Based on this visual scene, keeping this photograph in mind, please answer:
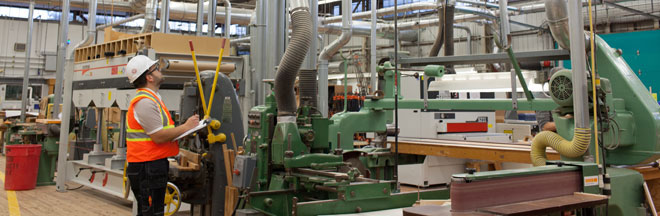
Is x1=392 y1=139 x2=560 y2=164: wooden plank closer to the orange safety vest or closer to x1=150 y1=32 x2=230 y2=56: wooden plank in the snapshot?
x1=150 y1=32 x2=230 y2=56: wooden plank

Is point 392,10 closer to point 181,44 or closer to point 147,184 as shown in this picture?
point 181,44

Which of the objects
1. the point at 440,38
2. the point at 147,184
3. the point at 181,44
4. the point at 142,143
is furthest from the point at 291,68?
the point at 181,44

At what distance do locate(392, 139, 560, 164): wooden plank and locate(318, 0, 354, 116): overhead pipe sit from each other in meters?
2.04

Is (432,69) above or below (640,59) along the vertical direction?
below

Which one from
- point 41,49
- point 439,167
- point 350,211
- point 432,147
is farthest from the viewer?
point 41,49

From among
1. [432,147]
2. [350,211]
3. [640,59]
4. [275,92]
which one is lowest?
[350,211]

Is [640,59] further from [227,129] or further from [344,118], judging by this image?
[227,129]

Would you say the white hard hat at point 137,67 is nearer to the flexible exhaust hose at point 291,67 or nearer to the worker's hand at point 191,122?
the worker's hand at point 191,122

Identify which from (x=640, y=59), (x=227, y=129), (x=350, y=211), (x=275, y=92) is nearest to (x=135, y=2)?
(x=227, y=129)

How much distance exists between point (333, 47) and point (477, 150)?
307 centimetres

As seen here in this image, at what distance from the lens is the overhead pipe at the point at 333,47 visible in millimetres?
6742

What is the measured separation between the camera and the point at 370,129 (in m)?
4.48

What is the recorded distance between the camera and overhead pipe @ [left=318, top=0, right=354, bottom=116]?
6742 mm

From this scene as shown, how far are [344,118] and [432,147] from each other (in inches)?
46.3
